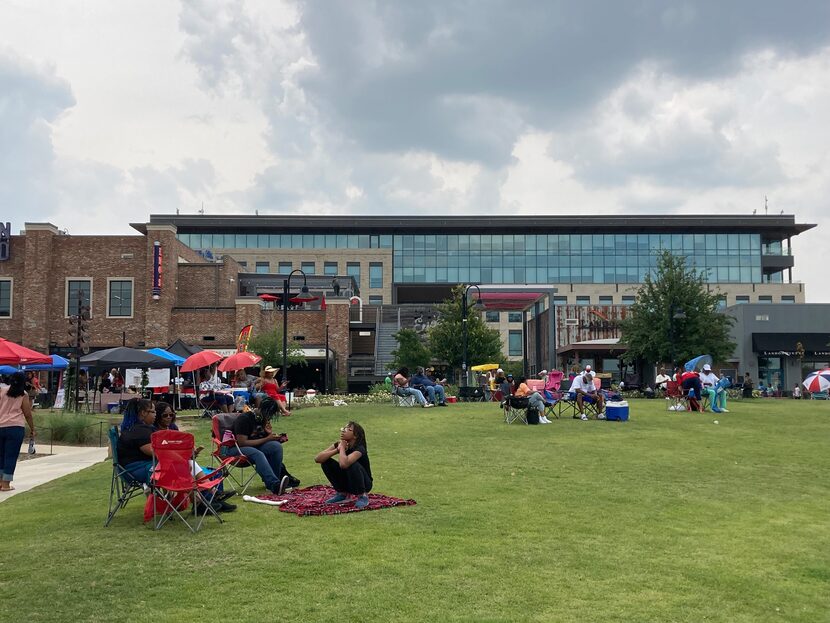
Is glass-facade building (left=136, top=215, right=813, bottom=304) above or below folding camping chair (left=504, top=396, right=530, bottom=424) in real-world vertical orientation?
above

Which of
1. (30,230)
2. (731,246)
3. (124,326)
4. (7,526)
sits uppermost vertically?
(731,246)

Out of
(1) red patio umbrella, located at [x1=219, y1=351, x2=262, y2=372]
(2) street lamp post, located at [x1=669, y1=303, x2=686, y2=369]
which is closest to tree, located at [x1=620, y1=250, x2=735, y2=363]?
(2) street lamp post, located at [x1=669, y1=303, x2=686, y2=369]

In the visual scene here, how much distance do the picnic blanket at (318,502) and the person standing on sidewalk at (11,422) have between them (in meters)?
4.21

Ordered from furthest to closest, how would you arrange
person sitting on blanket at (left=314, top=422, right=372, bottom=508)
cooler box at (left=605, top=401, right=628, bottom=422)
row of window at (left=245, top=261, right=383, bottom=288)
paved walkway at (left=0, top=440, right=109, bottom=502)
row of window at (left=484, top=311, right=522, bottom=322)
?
row of window at (left=245, top=261, right=383, bottom=288)
row of window at (left=484, top=311, right=522, bottom=322)
cooler box at (left=605, top=401, right=628, bottom=422)
paved walkway at (left=0, top=440, right=109, bottom=502)
person sitting on blanket at (left=314, top=422, right=372, bottom=508)

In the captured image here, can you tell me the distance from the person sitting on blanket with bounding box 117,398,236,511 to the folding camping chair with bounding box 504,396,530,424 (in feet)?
40.1

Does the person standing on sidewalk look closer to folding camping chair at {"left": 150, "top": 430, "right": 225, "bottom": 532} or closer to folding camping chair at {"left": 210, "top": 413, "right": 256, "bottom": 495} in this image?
folding camping chair at {"left": 210, "top": 413, "right": 256, "bottom": 495}

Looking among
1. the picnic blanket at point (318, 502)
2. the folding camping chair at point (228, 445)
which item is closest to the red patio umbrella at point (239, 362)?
the folding camping chair at point (228, 445)

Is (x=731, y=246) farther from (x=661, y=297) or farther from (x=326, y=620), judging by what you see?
(x=326, y=620)

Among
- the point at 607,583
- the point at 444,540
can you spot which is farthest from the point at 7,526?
the point at 607,583

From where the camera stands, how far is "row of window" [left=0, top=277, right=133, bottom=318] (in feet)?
173

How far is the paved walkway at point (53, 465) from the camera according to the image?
12202 millimetres

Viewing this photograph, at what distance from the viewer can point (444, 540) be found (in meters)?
7.21

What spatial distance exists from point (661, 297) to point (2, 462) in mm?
34873

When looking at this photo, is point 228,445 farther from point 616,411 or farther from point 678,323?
point 678,323
